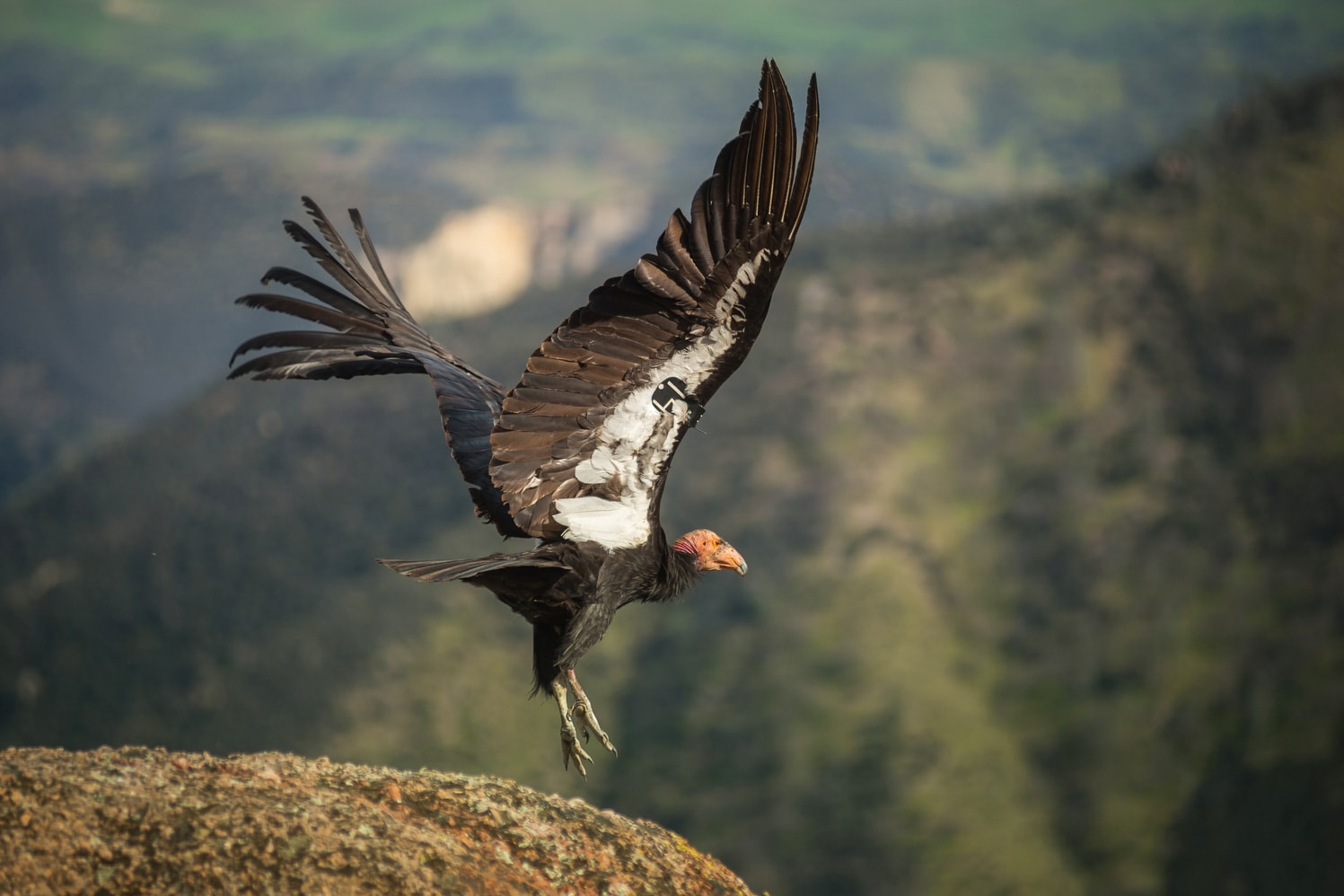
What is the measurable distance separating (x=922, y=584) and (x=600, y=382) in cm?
7769

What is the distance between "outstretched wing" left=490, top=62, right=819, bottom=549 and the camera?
9.91m

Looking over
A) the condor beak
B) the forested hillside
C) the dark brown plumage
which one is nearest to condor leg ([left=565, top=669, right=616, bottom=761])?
the dark brown plumage

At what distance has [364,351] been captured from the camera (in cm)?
1312

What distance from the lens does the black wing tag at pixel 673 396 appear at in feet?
34.3

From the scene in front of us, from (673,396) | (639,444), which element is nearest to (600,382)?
(673,396)

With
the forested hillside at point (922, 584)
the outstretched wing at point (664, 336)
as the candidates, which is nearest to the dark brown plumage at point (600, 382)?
the outstretched wing at point (664, 336)

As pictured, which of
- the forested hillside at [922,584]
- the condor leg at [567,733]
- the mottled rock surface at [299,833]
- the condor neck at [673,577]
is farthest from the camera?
the forested hillside at [922,584]

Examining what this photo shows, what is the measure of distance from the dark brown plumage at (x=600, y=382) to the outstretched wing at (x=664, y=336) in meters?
0.01

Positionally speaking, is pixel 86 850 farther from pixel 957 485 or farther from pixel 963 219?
pixel 963 219

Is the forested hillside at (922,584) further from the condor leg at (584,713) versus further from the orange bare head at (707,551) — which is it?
the condor leg at (584,713)

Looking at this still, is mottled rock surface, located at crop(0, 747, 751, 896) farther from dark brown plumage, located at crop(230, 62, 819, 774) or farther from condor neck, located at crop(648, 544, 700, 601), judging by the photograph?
condor neck, located at crop(648, 544, 700, 601)

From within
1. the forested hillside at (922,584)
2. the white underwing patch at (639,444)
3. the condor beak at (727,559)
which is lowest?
the forested hillside at (922,584)

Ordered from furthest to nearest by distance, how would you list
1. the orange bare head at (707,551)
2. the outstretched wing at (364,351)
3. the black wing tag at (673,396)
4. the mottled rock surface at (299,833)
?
the orange bare head at (707,551)
the outstretched wing at (364,351)
the black wing tag at (673,396)
the mottled rock surface at (299,833)

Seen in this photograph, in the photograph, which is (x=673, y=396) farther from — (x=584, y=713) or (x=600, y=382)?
(x=584, y=713)
